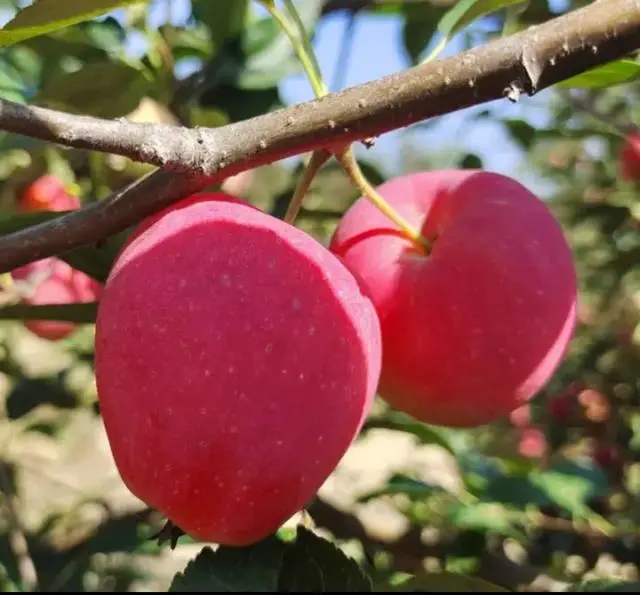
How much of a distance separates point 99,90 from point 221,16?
0.19 meters

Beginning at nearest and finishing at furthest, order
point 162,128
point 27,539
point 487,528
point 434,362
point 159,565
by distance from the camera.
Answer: point 162,128, point 434,362, point 487,528, point 27,539, point 159,565

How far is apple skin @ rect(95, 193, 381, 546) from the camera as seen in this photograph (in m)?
0.44

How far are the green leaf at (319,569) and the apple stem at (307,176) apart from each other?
204mm

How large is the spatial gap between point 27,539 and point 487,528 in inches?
24.7

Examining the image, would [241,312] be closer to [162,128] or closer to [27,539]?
[162,128]

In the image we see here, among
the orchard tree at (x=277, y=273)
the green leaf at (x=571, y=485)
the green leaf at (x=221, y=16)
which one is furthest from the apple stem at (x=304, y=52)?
the green leaf at (x=571, y=485)

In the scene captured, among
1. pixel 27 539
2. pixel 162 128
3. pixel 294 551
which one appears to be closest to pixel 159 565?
pixel 27 539

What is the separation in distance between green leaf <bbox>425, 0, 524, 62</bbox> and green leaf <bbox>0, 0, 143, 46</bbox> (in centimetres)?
22

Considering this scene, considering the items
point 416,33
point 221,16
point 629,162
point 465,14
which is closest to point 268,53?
point 221,16

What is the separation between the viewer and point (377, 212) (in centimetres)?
65

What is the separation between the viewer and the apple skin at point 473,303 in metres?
0.59

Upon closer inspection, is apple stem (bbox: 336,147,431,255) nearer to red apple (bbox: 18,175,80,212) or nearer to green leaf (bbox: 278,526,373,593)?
green leaf (bbox: 278,526,373,593)

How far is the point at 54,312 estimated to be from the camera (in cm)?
68

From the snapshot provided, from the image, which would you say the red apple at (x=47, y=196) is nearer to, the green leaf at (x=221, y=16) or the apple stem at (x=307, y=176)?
the green leaf at (x=221, y=16)
